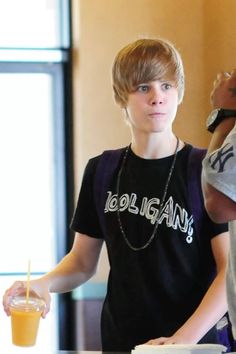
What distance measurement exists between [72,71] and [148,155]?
5.48ft

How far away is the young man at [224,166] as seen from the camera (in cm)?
91

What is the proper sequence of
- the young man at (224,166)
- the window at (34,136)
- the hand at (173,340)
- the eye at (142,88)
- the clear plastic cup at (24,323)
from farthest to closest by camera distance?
the window at (34,136), the eye at (142,88), the clear plastic cup at (24,323), the hand at (173,340), the young man at (224,166)

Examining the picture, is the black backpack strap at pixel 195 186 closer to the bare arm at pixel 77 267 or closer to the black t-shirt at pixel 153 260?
the black t-shirt at pixel 153 260

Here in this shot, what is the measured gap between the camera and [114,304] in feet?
4.50

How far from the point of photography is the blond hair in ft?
4.50

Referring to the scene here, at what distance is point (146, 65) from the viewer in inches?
54.1

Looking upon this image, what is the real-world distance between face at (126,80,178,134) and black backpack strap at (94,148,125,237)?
101 mm

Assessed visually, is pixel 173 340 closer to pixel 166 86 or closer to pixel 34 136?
pixel 166 86

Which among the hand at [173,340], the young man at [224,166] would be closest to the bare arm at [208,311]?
the hand at [173,340]

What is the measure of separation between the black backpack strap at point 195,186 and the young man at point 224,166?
0.29m

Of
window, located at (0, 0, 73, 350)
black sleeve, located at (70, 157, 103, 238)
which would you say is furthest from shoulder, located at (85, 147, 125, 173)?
window, located at (0, 0, 73, 350)

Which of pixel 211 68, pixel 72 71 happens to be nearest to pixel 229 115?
pixel 211 68

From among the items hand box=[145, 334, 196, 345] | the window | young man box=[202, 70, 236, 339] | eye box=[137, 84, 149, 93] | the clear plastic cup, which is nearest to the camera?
young man box=[202, 70, 236, 339]

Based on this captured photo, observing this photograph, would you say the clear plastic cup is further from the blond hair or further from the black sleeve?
the blond hair
